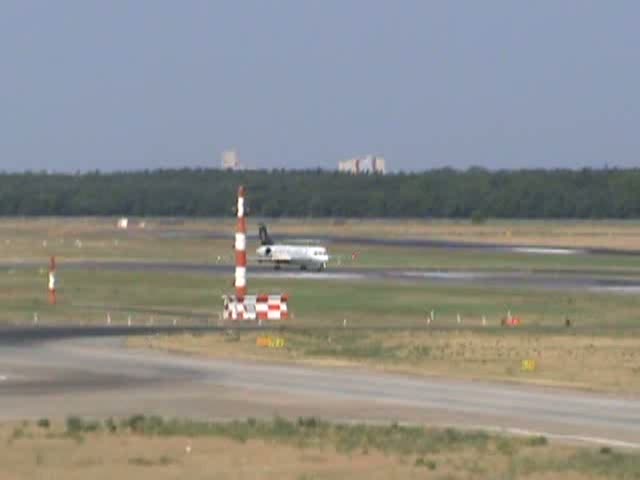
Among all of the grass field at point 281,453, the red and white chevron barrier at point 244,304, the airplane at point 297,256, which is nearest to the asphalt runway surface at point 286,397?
the grass field at point 281,453

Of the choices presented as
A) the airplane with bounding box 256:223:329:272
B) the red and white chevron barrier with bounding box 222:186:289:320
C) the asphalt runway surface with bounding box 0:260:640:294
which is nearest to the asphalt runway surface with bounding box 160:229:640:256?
the airplane with bounding box 256:223:329:272

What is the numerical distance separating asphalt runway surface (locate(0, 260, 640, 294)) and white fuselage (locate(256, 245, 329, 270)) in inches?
27.8

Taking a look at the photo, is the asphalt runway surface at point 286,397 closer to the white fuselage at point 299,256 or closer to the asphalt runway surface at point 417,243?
the white fuselage at point 299,256

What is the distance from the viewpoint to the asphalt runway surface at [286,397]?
132ft

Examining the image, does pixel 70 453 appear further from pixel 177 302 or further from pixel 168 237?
pixel 168 237

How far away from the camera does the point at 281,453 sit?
33812 millimetres

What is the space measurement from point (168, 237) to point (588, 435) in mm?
139851

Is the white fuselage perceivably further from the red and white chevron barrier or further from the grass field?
the grass field

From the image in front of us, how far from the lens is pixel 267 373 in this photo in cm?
5066

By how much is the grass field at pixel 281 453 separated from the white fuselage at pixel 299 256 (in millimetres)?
80164

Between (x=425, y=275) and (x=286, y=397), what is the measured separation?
64983 millimetres

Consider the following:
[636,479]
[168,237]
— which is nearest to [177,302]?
[636,479]

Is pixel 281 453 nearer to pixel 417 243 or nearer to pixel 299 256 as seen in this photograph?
pixel 299 256

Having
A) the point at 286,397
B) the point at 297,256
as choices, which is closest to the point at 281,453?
the point at 286,397
